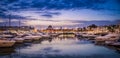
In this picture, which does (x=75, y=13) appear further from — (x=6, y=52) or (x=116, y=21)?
(x=6, y=52)

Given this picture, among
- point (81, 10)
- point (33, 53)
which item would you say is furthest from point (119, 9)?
point (33, 53)

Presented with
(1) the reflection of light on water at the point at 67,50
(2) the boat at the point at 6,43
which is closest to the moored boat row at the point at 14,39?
(2) the boat at the point at 6,43

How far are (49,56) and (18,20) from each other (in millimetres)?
1574

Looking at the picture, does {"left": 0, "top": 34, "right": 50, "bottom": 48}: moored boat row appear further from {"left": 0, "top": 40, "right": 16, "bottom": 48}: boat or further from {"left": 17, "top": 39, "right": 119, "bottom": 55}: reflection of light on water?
{"left": 17, "top": 39, "right": 119, "bottom": 55}: reflection of light on water

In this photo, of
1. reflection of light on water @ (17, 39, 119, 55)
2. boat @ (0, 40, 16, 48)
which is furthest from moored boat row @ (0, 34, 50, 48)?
reflection of light on water @ (17, 39, 119, 55)

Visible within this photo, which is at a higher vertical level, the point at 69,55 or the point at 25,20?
the point at 25,20

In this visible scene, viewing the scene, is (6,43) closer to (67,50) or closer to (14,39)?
(14,39)

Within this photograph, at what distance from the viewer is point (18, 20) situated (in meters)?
8.42

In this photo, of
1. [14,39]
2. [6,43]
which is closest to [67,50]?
[6,43]

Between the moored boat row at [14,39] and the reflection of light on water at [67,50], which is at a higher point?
the moored boat row at [14,39]

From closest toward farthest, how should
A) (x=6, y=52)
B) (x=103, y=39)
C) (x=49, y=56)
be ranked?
(x=49, y=56), (x=6, y=52), (x=103, y=39)

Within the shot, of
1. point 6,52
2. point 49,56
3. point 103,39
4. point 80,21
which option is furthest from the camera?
point 103,39

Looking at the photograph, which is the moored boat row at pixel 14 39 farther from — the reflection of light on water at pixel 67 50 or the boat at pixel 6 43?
the reflection of light on water at pixel 67 50

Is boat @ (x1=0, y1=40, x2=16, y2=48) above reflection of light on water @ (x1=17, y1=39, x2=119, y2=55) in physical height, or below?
above
